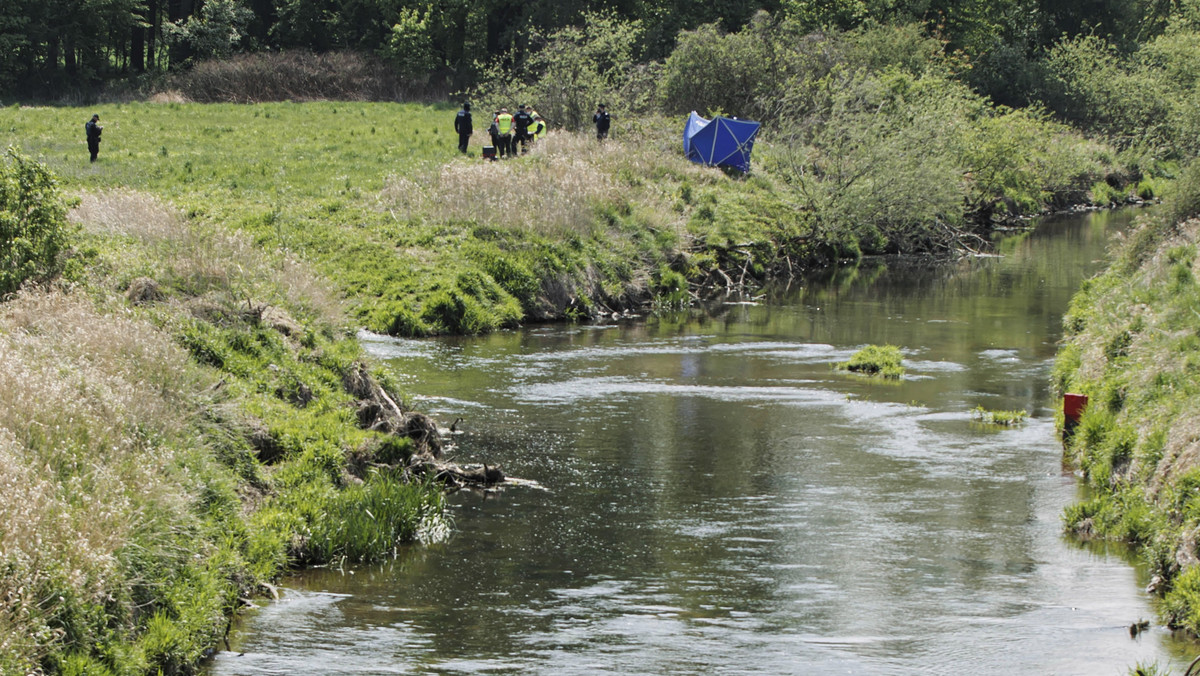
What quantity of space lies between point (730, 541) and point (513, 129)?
28697 millimetres

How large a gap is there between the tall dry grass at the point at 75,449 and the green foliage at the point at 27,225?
1.17 meters

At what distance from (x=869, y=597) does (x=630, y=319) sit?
18.8 metres

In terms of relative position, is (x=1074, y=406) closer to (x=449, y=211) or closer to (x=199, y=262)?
(x=199, y=262)

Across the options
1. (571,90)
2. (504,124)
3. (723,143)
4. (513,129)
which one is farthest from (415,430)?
(571,90)

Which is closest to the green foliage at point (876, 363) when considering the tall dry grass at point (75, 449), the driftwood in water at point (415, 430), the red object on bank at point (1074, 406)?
the red object on bank at point (1074, 406)

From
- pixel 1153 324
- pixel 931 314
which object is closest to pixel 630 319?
pixel 931 314

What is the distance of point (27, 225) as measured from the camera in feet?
56.4

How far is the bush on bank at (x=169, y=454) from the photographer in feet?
32.2

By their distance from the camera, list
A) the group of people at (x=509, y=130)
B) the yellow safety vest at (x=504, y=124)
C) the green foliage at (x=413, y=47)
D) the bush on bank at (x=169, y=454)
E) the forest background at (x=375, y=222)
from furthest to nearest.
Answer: the green foliage at (x=413, y=47) < the group of people at (x=509, y=130) < the yellow safety vest at (x=504, y=124) < the forest background at (x=375, y=222) < the bush on bank at (x=169, y=454)

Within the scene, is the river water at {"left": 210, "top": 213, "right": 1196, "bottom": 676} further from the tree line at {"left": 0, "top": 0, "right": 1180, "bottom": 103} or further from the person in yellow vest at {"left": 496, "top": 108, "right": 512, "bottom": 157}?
the tree line at {"left": 0, "top": 0, "right": 1180, "bottom": 103}

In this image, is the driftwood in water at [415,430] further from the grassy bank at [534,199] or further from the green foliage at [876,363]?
the green foliage at [876,363]

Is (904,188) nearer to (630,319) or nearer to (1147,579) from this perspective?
(630,319)

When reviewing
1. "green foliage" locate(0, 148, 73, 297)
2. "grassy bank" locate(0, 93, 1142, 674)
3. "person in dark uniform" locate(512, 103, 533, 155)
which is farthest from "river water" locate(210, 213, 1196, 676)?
"person in dark uniform" locate(512, 103, 533, 155)

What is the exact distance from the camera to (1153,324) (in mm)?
17875
